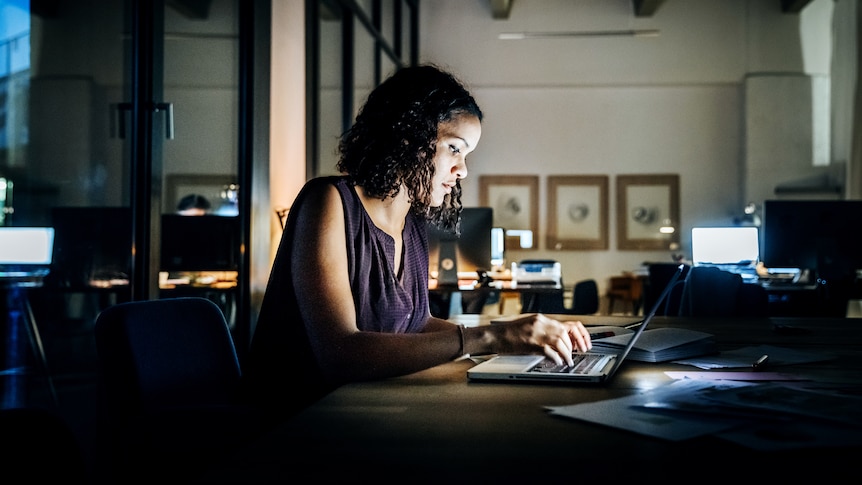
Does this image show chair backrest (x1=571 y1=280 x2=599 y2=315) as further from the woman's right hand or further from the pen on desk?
the woman's right hand

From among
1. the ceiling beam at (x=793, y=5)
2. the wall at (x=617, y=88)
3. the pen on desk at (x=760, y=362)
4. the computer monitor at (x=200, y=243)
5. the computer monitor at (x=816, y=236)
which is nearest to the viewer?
the pen on desk at (x=760, y=362)

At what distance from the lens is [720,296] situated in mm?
3352

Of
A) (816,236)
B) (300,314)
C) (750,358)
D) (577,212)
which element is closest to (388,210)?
(300,314)

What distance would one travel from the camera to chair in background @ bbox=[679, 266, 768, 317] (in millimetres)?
3342

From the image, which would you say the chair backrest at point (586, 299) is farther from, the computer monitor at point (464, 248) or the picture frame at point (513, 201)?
the picture frame at point (513, 201)

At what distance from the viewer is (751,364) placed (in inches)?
55.2

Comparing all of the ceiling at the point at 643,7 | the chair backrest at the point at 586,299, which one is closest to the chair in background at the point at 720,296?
the chair backrest at the point at 586,299

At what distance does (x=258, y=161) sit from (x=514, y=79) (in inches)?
230

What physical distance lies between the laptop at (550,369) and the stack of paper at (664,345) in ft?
0.26

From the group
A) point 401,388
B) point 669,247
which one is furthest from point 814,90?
point 401,388

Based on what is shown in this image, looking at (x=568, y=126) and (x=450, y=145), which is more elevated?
(x=568, y=126)

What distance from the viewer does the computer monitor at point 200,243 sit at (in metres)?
3.31

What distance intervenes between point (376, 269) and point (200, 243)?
2.10m

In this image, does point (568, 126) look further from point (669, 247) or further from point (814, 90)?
point (814, 90)
